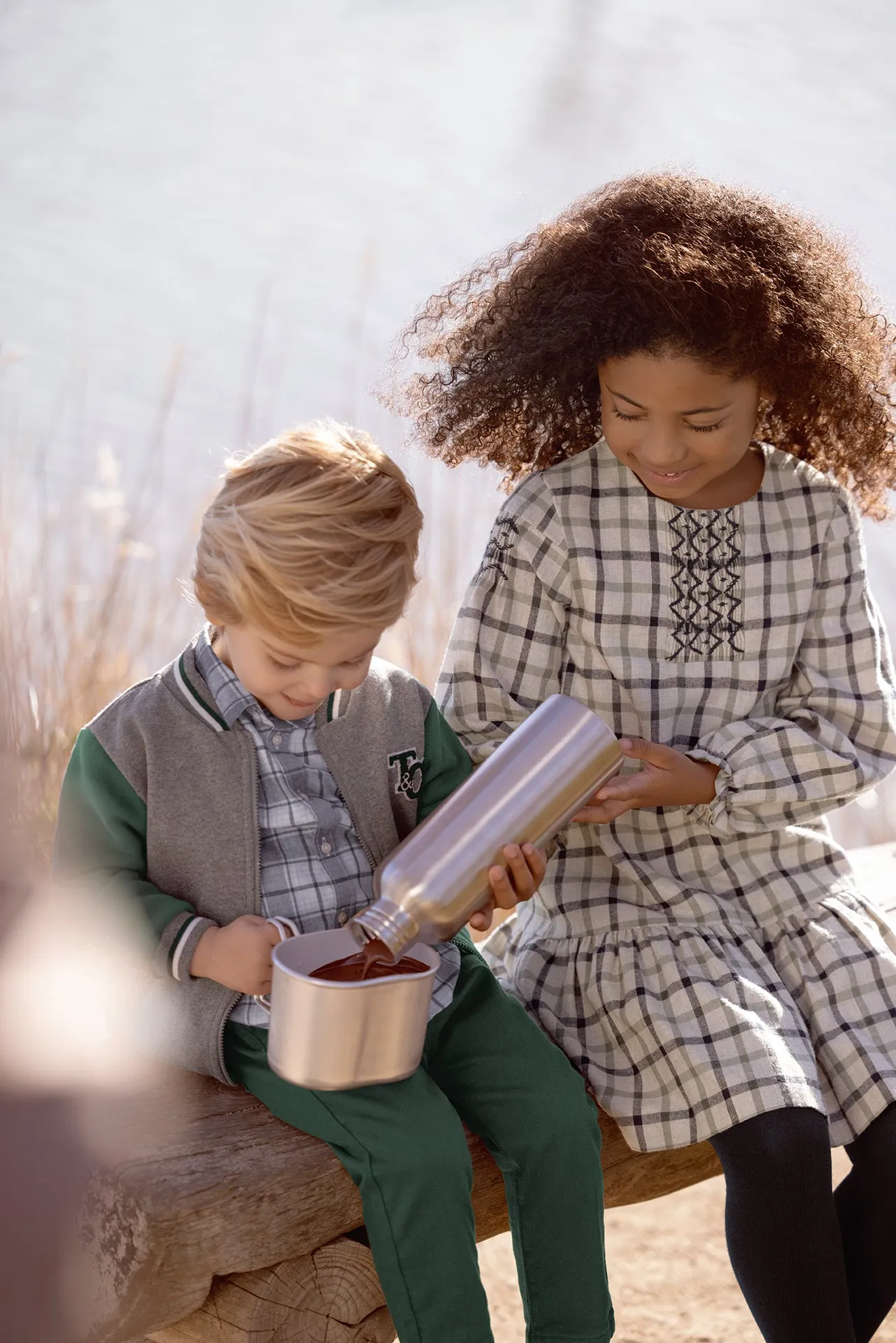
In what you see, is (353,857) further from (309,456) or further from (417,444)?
(417,444)

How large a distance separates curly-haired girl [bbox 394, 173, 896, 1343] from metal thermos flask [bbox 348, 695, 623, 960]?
219 mm

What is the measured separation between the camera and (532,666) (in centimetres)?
206

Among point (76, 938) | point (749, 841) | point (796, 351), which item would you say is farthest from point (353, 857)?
point (796, 351)

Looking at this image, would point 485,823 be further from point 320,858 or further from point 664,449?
point 664,449

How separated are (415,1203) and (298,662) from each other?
0.61 m

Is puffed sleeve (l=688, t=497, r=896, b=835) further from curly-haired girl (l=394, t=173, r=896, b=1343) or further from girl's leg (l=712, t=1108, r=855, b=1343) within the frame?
girl's leg (l=712, t=1108, r=855, b=1343)

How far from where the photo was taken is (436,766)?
188cm

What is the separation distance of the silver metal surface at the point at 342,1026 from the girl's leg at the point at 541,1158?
0.25 m

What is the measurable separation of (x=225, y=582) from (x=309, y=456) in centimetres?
17

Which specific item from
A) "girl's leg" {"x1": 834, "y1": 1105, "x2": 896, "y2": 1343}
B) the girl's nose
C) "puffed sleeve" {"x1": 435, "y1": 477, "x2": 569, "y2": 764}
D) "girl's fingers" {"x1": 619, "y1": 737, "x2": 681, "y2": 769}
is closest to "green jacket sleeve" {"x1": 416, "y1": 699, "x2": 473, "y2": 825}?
"puffed sleeve" {"x1": 435, "y1": 477, "x2": 569, "y2": 764}

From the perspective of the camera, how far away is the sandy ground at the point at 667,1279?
2.61 metres

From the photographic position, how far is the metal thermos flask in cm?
149

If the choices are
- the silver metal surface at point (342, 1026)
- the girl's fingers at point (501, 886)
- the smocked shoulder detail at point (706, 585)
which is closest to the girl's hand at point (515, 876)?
the girl's fingers at point (501, 886)

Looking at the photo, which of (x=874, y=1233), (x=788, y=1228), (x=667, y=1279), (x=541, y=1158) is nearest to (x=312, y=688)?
(x=541, y=1158)
